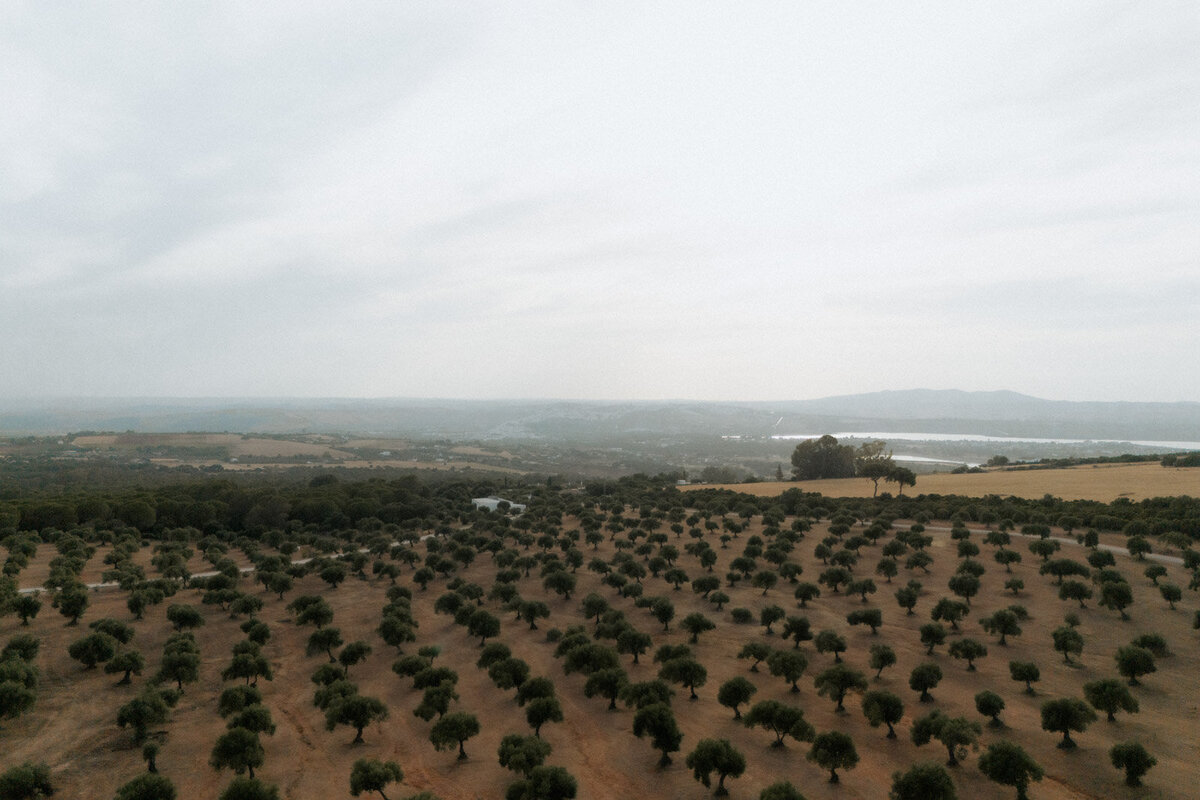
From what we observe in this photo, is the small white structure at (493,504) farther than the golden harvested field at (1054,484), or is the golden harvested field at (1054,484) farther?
the small white structure at (493,504)

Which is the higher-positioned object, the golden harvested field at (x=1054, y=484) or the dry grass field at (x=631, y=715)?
the golden harvested field at (x=1054, y=484)

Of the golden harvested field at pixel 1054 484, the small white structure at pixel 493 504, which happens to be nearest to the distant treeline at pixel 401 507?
the small white structure at pixel 493 504

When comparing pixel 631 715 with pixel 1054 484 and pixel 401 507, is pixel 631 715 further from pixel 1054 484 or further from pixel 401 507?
pixel 1054 484

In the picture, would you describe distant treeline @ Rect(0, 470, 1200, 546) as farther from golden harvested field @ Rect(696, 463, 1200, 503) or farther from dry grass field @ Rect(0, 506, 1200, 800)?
dry grass field @ Rect(0, 506, 1200, 800)

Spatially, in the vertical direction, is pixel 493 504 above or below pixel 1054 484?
below

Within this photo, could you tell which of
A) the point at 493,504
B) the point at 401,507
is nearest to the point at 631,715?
the point at 401,507

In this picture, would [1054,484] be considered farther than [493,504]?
No

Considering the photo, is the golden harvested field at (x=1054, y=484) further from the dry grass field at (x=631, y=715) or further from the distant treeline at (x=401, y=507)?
the dry grass field at (x=631, y=715)

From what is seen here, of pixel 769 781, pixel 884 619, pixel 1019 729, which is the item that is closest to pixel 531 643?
pixel 769 781
